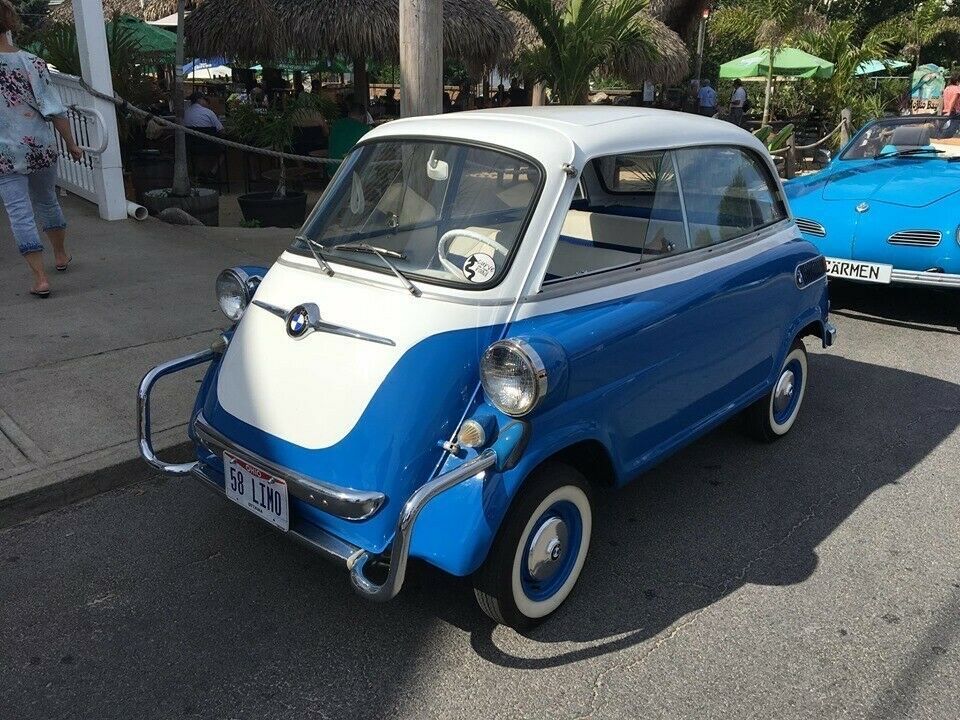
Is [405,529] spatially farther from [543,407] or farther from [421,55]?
[421,55]

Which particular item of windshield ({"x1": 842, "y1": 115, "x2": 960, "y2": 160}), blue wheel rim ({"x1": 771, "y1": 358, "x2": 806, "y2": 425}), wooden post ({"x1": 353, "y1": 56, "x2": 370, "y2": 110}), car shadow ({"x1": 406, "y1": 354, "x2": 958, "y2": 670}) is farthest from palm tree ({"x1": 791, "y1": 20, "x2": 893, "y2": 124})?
blue wheel rim ({"x1": 771, "y1": 358, "x2": 806, "y2": 425})

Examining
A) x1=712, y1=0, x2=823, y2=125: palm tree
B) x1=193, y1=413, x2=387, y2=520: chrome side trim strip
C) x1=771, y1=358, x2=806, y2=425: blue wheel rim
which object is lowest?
x1=771, y1=358, x2=806, y2=425: blue wheel rim

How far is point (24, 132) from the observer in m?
5.53

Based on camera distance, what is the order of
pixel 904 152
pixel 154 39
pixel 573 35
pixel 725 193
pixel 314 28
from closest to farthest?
pixel 725 193
pixel 904 152
pixel 573 35
pixel 314 28
pixel 154 39

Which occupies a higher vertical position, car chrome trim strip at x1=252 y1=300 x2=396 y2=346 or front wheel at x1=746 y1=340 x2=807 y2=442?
car chrome trim strip at x1=252 y1=300 x2=396 y2=346

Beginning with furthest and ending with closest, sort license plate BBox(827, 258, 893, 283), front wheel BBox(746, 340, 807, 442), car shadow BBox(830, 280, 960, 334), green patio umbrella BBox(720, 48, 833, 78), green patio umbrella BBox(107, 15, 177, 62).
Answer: green patio umbrella BBox(720, 48, 833, 78)
green patio umbrella BBox(107, 15, 177, 62)
car shadow BBox(830, 280, 960, 334)
license plate BBox(827, 258, 893, 283)
front wheel BBox(746, 340, 807, 442)

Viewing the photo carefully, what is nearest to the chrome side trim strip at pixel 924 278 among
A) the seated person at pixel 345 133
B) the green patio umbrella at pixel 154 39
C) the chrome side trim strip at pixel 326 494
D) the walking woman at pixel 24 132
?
the chrome side trim strip at pixel 326 494

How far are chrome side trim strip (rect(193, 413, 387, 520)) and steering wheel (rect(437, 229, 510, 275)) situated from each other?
2.81 feet

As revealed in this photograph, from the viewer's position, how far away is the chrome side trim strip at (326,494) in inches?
103

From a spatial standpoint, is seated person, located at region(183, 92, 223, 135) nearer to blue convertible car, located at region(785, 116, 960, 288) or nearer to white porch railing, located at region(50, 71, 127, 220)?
white porch railing, located at region(50, 71, 127, 220)

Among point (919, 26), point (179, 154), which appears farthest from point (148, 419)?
point (919, 26)

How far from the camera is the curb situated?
356 centimetres

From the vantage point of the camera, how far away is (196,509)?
3.69m

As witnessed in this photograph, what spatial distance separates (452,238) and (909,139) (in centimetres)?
655
